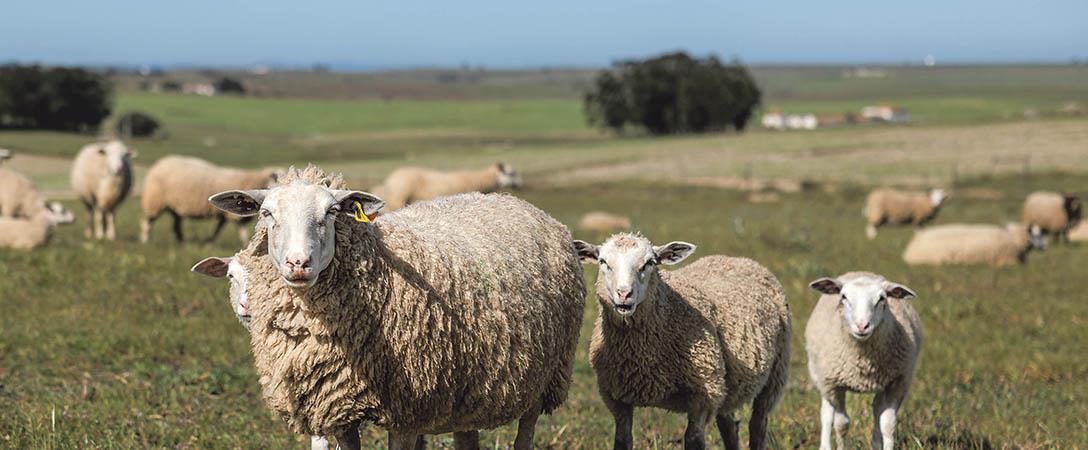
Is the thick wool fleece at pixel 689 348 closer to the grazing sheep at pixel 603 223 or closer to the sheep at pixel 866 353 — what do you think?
the sheep at pixel 866 353

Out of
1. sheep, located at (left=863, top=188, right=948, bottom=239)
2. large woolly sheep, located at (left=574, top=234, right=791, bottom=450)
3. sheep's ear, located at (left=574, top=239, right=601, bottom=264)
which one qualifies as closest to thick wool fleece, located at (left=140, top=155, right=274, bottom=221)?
sheep's ear, located at (left=574, top=239, right=601, bottom=264)

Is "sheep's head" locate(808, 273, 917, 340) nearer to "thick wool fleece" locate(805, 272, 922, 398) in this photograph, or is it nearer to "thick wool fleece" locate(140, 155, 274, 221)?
"thick wool fleece" locate(805, 272, 922, 398)

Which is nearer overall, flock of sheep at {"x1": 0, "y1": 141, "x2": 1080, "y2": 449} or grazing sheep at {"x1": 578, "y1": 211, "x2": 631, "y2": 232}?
flock of sheep at {"x1": 0, "y1": 141, "x2": 1080, "y2": 449}

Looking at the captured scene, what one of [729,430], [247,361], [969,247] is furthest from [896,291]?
[969,247]

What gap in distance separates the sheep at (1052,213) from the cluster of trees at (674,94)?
66.8m

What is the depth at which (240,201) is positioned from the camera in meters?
5.64

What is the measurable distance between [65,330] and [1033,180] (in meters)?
40.2

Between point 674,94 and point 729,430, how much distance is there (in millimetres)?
89161

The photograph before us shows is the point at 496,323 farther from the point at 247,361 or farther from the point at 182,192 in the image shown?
the point at 182,192

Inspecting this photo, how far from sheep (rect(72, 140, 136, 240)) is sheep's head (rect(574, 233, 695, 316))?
14.8 meters

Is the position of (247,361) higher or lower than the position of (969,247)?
higher

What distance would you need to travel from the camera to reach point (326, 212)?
215 inches

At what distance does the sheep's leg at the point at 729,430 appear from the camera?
8.31 metres

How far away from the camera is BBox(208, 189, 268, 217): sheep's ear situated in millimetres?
5559
